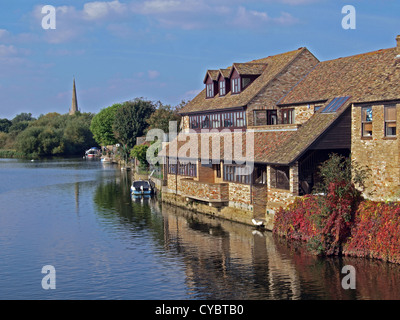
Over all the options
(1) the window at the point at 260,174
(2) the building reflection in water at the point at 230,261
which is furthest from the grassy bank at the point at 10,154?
(1) the window at the point at 260,174

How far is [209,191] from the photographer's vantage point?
4550 centimetres

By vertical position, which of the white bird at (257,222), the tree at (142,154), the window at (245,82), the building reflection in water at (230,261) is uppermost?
the window at (245,82)

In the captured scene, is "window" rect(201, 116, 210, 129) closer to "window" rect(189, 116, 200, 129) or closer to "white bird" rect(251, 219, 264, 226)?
"window" rect(189, 116, 200, 129)

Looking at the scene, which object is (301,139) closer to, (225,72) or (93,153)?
(225,72)

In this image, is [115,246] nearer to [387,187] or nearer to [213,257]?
[213,257]

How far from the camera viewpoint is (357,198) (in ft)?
108

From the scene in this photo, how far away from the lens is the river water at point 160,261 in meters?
27.1

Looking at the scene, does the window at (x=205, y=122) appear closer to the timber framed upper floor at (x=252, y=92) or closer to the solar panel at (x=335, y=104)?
the timber framed upper floor at (x=252, y=92)

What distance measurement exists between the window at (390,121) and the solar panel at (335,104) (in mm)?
4039

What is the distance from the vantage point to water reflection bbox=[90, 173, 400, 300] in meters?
26.6

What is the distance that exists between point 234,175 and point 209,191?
242cm

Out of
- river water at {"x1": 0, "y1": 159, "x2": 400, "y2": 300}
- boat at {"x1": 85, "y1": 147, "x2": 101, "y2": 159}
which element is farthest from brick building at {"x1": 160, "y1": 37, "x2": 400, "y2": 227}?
boat at {"x1": 85, "y1": 147, "x2": 101, "y2": 159}

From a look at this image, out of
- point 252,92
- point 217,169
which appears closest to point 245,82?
point 252,92

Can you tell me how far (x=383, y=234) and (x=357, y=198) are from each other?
391cm
